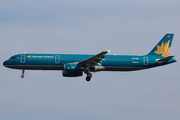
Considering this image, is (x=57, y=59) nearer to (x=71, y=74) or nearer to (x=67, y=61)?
(x=67, y=61)

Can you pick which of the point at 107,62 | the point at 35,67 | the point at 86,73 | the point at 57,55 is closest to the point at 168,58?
the point at 107,62

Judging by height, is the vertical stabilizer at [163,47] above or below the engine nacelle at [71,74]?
above

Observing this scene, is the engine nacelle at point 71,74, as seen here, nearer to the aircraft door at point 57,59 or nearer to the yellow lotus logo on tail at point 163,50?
the aircraft door at point 57,59

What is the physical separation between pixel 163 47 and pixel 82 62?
1703 centimetres

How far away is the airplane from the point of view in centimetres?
6303

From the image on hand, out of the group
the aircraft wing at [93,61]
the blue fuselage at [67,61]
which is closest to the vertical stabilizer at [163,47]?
the blue fuselage at [67,61]

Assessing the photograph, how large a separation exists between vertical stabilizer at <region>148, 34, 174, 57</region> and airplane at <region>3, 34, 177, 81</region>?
141 centimetres

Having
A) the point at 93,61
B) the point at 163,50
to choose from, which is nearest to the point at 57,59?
the point at 93,61

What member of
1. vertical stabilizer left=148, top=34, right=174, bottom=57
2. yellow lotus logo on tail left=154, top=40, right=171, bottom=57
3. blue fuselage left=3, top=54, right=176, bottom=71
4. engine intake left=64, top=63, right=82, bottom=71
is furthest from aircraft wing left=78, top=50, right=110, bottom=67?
yellow lotus logo on tail left=154, top=40, right=171, bottom=57

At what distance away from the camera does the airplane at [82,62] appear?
63.0 metres

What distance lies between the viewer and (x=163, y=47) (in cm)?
6900

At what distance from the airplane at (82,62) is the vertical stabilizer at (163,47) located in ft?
4.62

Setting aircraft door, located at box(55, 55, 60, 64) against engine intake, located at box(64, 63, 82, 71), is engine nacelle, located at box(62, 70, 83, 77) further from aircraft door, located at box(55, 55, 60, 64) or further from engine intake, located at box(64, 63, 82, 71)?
aircraft door, located at box(55, 55, 60, 64)

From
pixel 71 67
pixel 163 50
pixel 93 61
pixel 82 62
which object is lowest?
pixel 71 67
